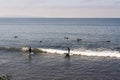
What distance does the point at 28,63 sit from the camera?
4381 cm

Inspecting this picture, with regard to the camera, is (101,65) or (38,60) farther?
(38,60)

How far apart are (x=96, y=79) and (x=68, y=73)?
4959mm

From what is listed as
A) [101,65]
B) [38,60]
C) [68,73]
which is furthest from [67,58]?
[68,73]

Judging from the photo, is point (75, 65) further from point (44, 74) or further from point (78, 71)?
point (44, 74)

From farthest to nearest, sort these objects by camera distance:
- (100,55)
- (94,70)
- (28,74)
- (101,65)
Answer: (100,55) < (101,65) < (94,70) < (28,74)

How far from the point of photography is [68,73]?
120 ft

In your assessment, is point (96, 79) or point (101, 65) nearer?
point (96, 79)

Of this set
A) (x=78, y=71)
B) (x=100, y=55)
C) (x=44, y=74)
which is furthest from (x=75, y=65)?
(x=100, y=55)

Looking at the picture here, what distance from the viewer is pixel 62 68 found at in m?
39.8

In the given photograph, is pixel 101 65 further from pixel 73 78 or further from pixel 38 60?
pixel 38 60

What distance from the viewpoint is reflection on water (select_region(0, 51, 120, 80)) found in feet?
114

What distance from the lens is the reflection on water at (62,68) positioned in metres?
34.7

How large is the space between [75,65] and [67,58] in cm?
686

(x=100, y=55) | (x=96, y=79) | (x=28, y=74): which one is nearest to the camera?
(x=96, y=79)
